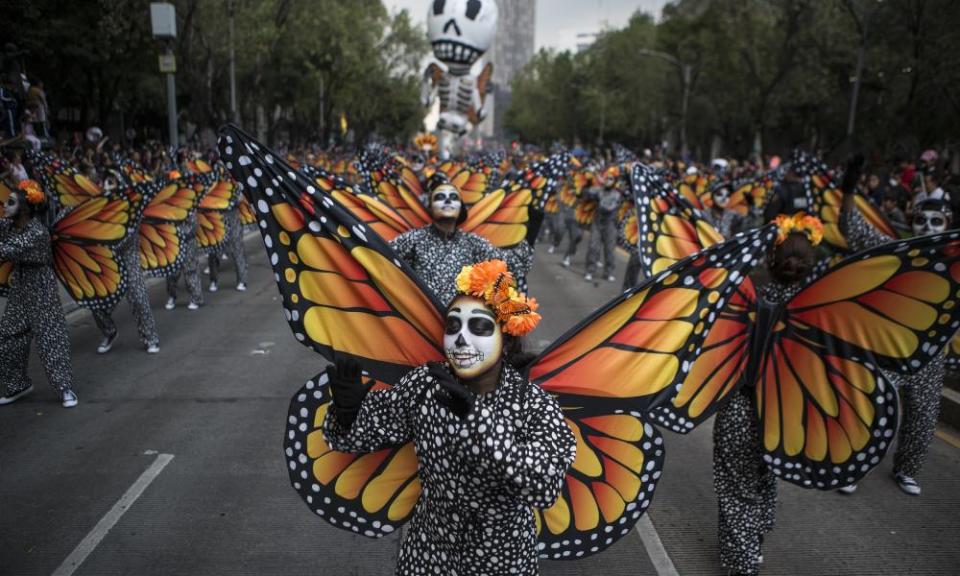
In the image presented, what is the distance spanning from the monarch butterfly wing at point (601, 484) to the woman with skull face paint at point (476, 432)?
285 mm

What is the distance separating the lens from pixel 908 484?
16.0 feet

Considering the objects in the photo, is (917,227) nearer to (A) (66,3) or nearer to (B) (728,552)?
(B) (728,552)

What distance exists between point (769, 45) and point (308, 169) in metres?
27.6

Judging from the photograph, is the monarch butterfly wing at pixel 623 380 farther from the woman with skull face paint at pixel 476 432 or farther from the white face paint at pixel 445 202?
the white face paint at pixel 445 202

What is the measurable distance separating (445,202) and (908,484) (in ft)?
12.7

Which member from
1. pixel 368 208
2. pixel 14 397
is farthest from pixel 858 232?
pixel 14 397

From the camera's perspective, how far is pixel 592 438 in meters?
2.66

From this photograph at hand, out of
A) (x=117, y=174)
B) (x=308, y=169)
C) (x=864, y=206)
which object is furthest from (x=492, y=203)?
(x=117, y=174)

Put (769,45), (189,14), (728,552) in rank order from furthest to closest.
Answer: (769,45) < (189,14) < (728,552)

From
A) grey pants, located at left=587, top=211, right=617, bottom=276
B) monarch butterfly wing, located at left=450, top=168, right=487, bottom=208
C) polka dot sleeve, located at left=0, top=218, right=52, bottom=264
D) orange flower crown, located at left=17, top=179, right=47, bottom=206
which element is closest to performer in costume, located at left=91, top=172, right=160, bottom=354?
polka dot sleeve, located at left=0, top=218, right=52, bottom=264

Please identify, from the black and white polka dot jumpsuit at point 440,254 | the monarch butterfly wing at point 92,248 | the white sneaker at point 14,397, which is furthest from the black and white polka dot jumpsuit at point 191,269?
the black and white polka dot jumpsuit at point 440,254

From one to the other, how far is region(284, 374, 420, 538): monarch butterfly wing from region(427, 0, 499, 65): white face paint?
15.3 m

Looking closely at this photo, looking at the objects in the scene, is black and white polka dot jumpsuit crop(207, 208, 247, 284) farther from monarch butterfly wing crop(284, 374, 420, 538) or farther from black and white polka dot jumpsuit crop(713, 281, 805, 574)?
black and white polka dot jumpsuit crop(713, 281, 805, 574)

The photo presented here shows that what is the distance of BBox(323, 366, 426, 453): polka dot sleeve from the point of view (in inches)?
93.4
